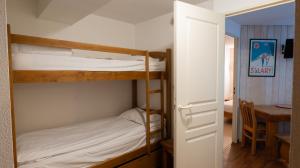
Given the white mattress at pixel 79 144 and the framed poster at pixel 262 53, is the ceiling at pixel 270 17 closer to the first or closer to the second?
the framed poster at pixel 262 53

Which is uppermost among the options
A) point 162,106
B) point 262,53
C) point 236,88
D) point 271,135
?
point 262,53

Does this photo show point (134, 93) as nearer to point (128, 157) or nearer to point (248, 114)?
point (128, 157)

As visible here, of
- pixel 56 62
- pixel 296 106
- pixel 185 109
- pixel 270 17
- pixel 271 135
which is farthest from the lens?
pixel 270 17

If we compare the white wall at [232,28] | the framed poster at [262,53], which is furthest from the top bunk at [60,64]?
the framed poster at [262,53]

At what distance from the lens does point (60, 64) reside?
157 cm

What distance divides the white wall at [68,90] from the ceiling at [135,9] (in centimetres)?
21

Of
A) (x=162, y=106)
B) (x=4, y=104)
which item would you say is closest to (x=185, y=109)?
(x=162, y=106)

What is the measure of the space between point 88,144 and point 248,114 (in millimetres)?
2703

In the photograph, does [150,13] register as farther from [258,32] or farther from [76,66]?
[258,32]

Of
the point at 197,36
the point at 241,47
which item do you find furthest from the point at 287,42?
the point at 197,36

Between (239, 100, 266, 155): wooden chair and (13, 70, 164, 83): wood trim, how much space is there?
2102 mm

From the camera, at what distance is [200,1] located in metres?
2.21

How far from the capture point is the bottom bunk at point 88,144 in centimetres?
152

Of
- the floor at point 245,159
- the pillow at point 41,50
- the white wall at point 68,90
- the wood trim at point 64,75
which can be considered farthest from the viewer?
the floor at point 245,159
